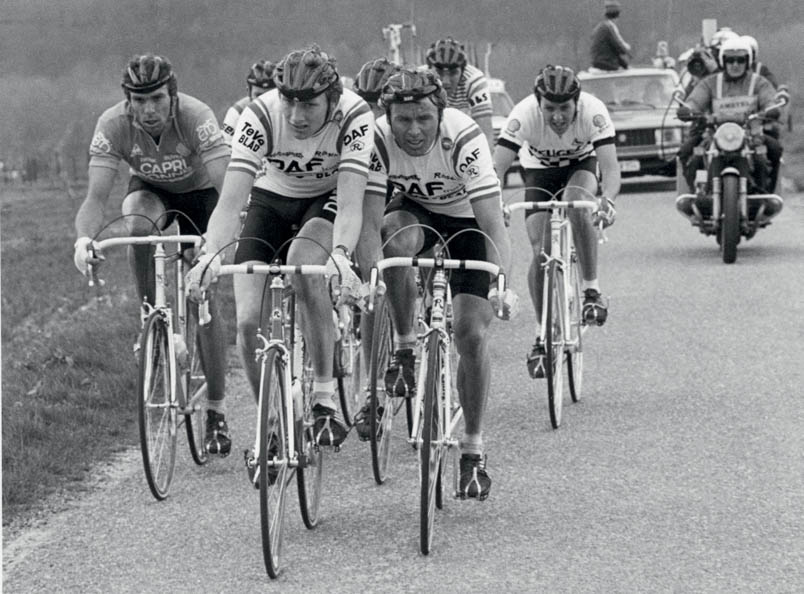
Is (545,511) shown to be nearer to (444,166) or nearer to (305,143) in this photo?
(444,166)

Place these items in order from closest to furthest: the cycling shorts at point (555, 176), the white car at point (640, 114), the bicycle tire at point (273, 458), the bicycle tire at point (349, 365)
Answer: the bicycle tire at point (273, 458)
the bicycle tire at point (349, 365)
the cycling shorts at point (555, 176)
the white car at point (640, 114)

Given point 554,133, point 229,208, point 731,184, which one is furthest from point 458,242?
point 731,184

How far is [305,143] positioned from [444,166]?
61 centimetres

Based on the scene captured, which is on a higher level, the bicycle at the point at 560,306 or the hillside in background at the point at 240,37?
the hillside in background at the point at 240,37

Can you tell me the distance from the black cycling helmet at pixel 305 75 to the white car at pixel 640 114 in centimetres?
1669

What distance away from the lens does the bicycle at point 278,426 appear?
626cm

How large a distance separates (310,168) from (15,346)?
828 cm

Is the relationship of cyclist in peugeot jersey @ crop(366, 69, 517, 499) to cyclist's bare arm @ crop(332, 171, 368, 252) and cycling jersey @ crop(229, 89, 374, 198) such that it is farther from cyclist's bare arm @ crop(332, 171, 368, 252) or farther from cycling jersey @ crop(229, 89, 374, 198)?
cyclist's bare arm @ crop(332, 171, 368, 252)

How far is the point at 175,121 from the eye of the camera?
8.34 m

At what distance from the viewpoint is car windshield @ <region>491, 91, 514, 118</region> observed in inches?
1065

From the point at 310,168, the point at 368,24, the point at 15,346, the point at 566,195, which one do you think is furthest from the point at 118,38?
the point at 310,168

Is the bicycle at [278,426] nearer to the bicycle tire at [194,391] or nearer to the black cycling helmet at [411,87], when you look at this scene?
the black cycling helmet at [411,87]

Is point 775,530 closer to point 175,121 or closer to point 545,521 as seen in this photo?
point 545,521

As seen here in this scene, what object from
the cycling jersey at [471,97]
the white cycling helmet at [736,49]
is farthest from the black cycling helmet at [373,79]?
the white cycling helmet at [736,49]
